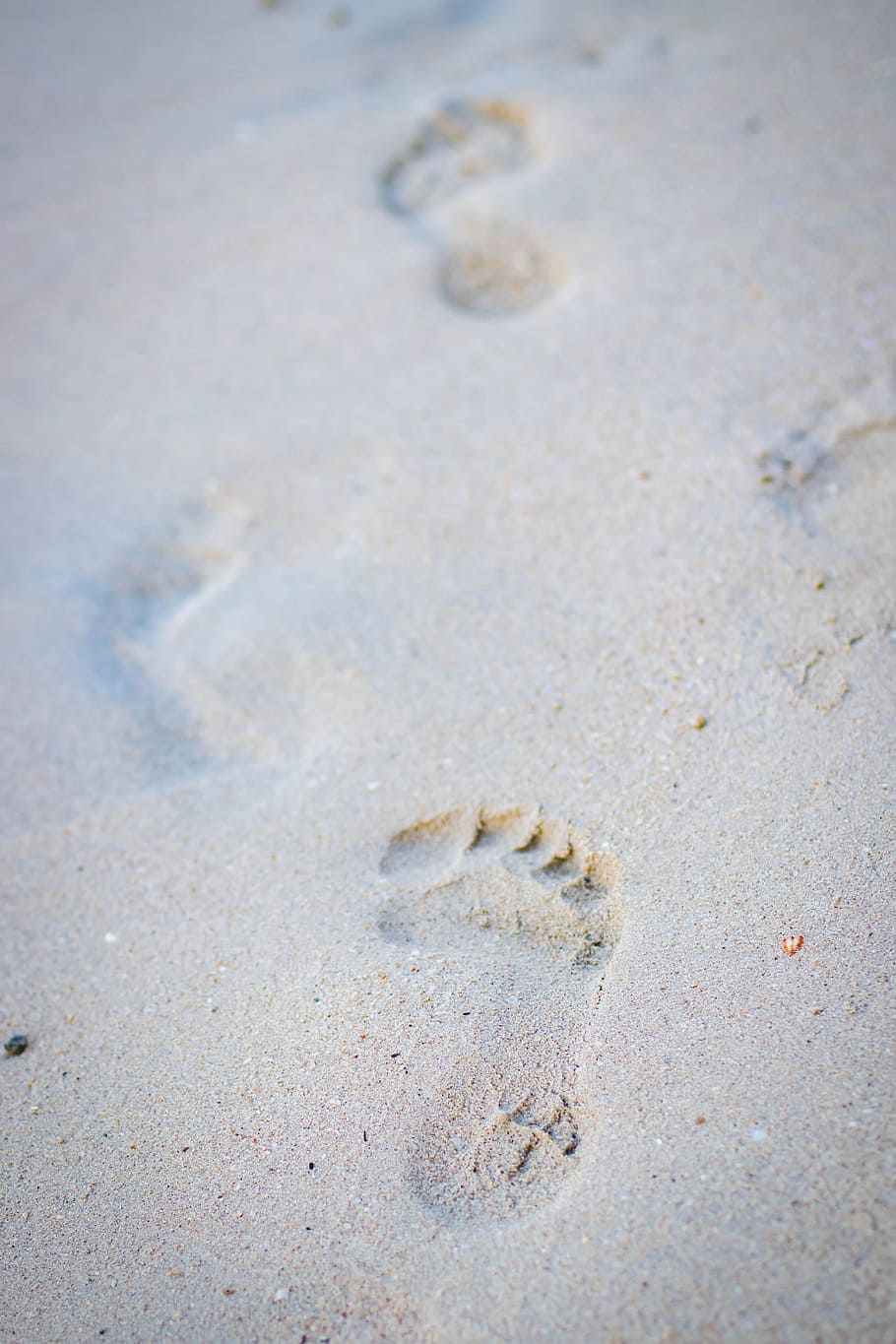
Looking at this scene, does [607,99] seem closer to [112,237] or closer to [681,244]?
A: [681,244]

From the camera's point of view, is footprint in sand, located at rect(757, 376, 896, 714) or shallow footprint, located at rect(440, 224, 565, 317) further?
shallow footprint, located at rect(440, 224, 565, 317)

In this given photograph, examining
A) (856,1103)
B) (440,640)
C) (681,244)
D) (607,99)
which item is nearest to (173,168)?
(607,99)

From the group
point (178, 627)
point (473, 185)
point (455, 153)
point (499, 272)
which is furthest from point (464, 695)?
point (455, 153)

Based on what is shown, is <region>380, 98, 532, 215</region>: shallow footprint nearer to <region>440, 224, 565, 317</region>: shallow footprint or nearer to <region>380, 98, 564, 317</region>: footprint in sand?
<region>380, 98, 564, 317</region>: footprint in sand

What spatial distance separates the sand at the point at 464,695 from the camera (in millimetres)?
1436

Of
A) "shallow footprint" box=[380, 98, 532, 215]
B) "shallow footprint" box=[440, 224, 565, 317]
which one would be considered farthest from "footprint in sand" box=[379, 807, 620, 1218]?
"shallow footprint" box=[380, 98, 532, 215]

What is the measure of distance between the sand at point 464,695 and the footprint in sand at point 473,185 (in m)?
0.01

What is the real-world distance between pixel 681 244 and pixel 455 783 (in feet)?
5.41

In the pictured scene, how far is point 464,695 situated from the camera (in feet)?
6.57

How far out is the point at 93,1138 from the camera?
1602mm

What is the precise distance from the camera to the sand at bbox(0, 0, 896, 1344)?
144cm

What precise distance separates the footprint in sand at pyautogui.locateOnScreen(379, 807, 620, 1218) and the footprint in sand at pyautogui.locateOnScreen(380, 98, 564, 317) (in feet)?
4.98

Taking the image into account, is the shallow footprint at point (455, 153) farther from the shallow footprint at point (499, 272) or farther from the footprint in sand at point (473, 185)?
the shallow footprint at point (499, 272)

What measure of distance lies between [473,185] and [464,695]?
1722mm
